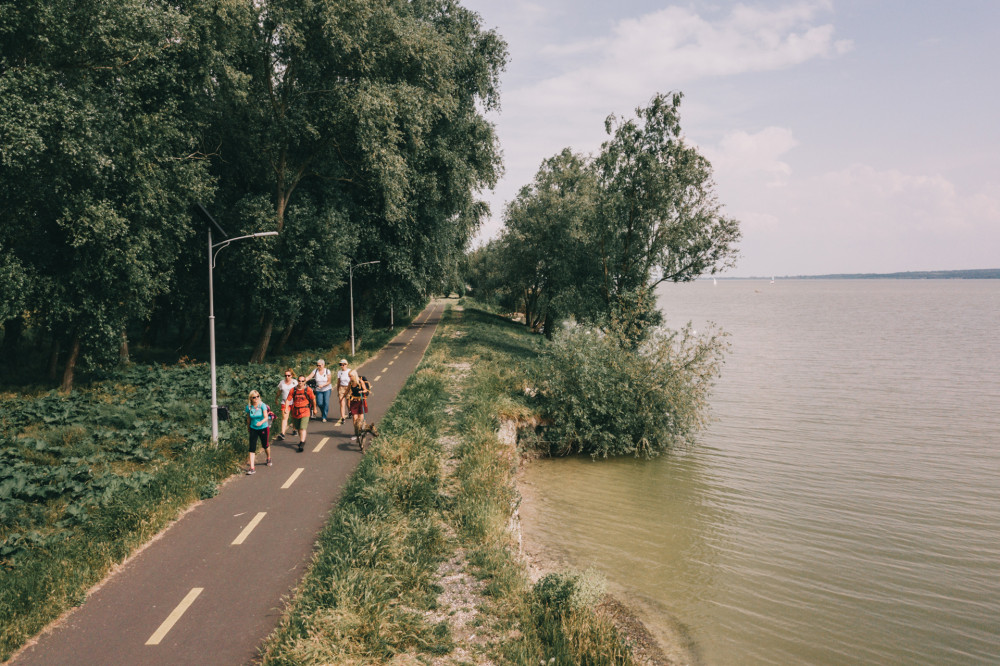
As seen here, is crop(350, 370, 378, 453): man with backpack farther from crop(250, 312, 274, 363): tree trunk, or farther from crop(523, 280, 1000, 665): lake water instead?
crop(250, 312, 274, 363): tree trunk

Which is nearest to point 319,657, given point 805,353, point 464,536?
point 464,536

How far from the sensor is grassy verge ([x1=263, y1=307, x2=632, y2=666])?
24.0ft

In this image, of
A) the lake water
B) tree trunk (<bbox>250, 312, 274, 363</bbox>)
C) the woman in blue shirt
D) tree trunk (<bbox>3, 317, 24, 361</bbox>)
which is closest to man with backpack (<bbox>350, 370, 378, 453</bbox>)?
the woman in blue shirt

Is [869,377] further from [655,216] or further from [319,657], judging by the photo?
[319,657]

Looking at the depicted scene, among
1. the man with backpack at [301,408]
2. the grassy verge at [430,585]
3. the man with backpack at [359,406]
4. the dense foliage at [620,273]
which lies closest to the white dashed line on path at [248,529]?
the grassy verge at [430,585]

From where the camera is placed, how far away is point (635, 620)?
1033 centimetres

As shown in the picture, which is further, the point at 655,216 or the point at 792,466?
the point at 655,216

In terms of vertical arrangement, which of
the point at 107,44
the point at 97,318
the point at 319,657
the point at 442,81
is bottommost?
the point at 319,657

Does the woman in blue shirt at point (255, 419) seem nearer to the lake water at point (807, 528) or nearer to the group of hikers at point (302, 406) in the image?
the group of hikers at point (302, 406)

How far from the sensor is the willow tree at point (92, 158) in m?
16.3

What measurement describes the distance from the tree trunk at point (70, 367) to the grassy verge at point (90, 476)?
1214 mm

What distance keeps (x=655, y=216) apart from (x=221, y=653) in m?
29.0

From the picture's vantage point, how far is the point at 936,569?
42.8 ft

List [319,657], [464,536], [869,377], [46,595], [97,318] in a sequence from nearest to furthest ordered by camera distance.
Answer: [319,657] < [46,595] < [464,536] < [97,318] < [869,377]
